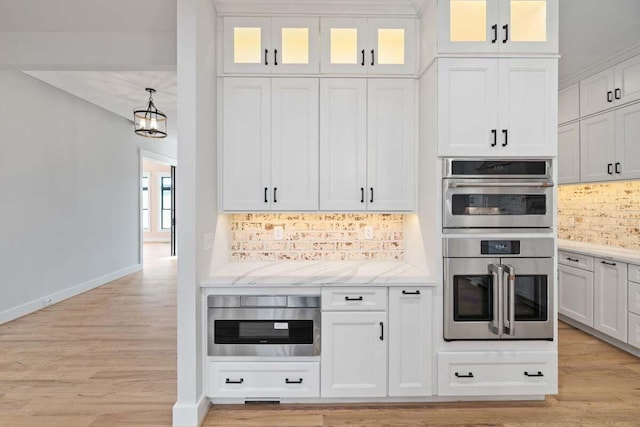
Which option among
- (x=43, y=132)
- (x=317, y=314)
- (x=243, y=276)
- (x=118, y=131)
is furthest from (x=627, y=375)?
(x=118, y=131)

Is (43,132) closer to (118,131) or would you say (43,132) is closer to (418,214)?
(118,131)

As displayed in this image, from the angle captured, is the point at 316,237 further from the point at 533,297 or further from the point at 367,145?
the point at 533,297

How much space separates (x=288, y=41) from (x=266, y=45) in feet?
0.63

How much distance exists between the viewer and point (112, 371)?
310 cm

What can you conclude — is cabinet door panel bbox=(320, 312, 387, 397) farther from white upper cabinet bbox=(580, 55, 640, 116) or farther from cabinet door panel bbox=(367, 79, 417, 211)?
white upper cabinet bbox=(580, 55, 640, 116)

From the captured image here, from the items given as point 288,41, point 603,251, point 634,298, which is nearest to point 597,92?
point 603,251

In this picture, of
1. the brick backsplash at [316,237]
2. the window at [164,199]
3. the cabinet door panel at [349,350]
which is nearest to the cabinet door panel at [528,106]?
the brick backsplash at [316,237]

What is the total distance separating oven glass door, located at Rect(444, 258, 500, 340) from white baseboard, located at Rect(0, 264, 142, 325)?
5.01 m

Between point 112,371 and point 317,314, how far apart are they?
2.00 meters

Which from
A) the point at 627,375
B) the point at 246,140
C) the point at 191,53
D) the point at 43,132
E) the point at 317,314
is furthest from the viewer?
the point at 43,132

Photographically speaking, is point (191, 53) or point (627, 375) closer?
point (191, 53)

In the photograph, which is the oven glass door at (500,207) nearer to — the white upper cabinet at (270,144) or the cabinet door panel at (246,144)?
the white upper cabinet at (270,144)

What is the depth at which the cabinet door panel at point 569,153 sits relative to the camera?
4.12 metres

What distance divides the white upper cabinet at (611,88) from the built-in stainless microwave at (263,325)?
12.1ft
